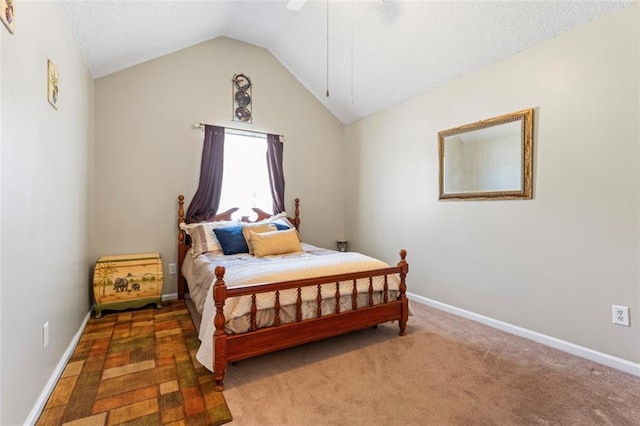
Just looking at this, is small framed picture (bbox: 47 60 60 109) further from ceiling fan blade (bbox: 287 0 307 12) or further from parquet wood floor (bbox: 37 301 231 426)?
ceiling fan blade (bbox: 287 0 307 12)

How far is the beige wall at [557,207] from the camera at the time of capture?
207 cm

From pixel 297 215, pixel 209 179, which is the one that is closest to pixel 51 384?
pixel 209 179

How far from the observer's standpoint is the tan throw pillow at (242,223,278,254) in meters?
3.30

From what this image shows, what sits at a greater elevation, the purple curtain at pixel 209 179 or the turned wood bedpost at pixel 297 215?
the purple curtain at pixel 209 179

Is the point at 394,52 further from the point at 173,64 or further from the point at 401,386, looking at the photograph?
the point at 401,386

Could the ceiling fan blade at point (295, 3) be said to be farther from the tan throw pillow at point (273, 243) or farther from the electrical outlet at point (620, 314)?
the electrical outlet at point (620, 314)

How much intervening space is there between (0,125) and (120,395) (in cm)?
151

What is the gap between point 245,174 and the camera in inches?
163

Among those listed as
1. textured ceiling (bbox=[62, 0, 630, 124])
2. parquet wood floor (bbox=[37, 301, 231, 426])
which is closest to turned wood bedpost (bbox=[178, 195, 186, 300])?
parquet wood floor (bbox=[37, 301, 231, 426])

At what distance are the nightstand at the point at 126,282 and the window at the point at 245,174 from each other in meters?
1.11

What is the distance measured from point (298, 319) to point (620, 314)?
226cm

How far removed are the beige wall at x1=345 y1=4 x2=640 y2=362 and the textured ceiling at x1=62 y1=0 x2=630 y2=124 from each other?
0.65ft

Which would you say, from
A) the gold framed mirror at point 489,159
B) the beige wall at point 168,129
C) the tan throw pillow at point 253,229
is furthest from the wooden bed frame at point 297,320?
the beige wall at point 168,129

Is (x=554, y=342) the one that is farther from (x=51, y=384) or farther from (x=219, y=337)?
(x=51, y=384)
